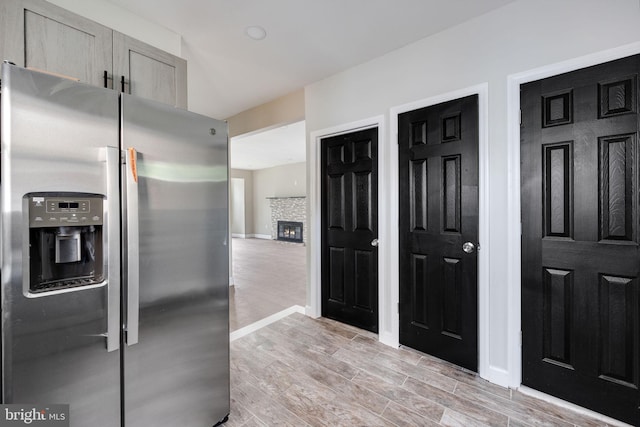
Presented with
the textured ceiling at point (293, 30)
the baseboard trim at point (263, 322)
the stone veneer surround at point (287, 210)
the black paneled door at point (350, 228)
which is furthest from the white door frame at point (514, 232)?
the stone veneer surround at point (287, 210)

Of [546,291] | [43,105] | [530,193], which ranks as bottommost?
[546,291]

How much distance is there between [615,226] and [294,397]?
2.26 meters

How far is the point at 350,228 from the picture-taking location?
9.37 ft

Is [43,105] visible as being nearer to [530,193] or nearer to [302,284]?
[530,193]

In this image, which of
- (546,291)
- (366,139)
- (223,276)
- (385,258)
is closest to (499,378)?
(546,291)

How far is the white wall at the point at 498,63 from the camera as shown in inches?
63.4

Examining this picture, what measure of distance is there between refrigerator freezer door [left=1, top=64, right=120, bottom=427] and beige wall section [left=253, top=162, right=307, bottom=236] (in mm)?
8835

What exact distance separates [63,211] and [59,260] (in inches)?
8.5

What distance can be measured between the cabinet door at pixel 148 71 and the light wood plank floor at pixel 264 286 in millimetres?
2272

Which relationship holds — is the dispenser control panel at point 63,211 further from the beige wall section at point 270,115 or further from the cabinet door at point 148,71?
the beige wall section at point 270,115

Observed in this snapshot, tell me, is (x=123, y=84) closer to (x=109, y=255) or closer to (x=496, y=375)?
(x=109, y=255)

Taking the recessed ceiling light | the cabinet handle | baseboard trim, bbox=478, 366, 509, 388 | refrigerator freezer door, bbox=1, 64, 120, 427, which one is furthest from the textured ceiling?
baseboard trim, bbox=478, 366, 509, 388

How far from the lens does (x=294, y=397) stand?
1.81 meters

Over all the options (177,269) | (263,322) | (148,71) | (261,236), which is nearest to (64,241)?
(177,269)
